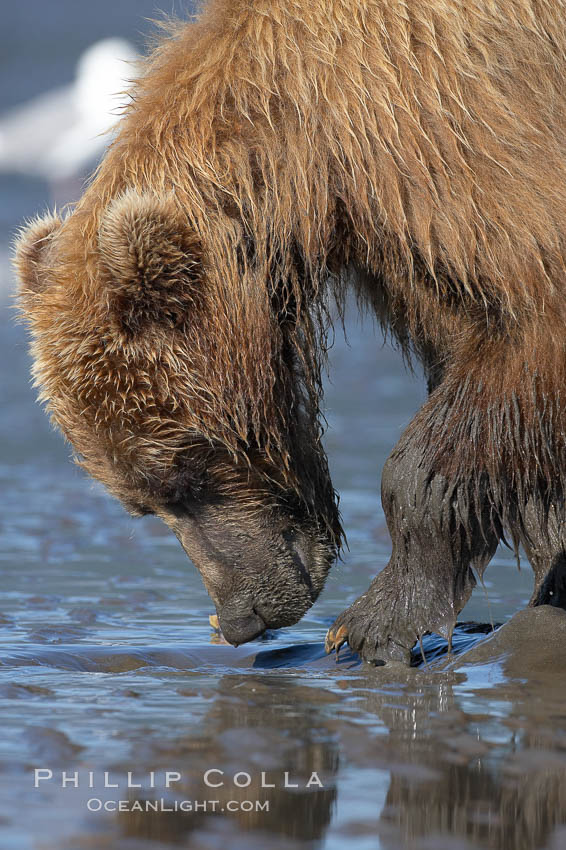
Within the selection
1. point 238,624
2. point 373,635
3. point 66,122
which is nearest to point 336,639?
point 373,635

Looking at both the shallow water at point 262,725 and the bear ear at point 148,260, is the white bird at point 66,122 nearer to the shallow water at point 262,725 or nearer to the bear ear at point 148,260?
the shallow water at point 262,725

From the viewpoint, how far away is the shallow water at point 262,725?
2285 millimetres

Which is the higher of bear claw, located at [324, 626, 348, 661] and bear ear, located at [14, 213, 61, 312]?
bear ear, located at [14, 213, 61, 312]

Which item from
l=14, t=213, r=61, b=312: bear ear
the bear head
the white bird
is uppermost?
the white bird

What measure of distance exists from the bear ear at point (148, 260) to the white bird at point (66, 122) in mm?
10550

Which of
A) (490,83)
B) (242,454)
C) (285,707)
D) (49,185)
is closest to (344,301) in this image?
(242,454)

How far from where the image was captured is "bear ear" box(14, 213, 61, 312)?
4.42 m

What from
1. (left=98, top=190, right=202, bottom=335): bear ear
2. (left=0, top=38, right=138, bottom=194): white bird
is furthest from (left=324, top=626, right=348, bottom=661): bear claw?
(left=0, top=38, right=138, bottom=194): white bird

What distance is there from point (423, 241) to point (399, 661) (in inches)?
58.2

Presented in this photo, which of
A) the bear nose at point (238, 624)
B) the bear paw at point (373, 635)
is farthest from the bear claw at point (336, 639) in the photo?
the bear nose at point (238, 624)

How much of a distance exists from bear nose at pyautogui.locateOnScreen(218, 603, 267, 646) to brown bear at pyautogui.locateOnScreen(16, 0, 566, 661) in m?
0.50

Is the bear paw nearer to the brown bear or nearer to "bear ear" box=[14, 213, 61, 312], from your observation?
the brown bear

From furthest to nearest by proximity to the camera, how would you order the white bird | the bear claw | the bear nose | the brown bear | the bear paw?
the white bird < the bear nose < the bear claw < the bear paw < the brown bear

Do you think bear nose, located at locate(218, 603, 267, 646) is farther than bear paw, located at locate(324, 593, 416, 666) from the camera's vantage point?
Yes
